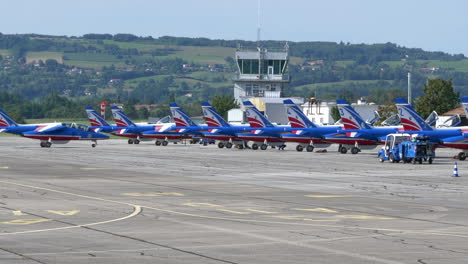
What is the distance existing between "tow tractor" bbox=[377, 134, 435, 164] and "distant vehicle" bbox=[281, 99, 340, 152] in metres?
15.7

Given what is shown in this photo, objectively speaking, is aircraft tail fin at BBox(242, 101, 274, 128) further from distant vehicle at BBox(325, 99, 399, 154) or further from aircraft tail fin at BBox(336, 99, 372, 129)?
aircraft tail fin at BBox(336, 99, 372, 129)

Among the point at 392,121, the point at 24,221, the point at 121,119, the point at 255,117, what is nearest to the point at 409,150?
the point at 392,121

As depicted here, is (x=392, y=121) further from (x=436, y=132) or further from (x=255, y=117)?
(x=436, y=132)

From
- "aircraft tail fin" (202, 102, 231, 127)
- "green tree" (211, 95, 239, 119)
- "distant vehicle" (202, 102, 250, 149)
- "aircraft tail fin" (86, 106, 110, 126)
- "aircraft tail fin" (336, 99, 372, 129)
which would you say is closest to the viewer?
"aircraft tail fin" (336, 99, 372, 129)

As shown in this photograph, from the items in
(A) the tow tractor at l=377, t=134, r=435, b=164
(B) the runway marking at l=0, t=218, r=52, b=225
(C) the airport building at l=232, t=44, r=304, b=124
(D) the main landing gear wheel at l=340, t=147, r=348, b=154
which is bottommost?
(B) the runway marking at l=0, t=218, r=52, b=225

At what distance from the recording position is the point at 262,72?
154750mm

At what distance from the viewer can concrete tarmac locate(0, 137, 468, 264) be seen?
1855 cm

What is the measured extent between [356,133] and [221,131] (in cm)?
1992

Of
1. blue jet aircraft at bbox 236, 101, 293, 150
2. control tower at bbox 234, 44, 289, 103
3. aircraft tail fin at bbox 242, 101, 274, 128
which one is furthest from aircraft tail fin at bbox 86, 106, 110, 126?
control tower at bbox 234, 44, 289, 103

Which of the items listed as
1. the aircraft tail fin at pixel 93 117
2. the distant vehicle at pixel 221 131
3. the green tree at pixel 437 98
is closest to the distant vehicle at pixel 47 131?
the distant vehicle at pixel 221 131

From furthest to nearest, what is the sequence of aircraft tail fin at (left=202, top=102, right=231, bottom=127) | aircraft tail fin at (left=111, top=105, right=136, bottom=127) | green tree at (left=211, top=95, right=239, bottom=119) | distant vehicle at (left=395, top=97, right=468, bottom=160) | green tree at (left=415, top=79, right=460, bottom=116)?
1. green tree at (left=211, top=95, right=239, bottom=119)
2. green tree at (left=415, top=79, right=460, bottom=116)
3. aircraft tail fin at (left=111, top=105, right=136, bottom=127)
4. aircraft tail fin at (left=202, top=102, right=231, bottom=127)
5. distant vehicle at (left=395, top=97, right=468, bottom=160)

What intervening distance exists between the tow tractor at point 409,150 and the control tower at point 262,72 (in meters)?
94.6

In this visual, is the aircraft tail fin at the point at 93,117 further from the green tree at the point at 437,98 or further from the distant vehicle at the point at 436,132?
the distant vehicle at the point at 436,132

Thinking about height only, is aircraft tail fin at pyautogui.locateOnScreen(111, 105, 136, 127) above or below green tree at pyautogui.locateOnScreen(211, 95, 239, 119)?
below
